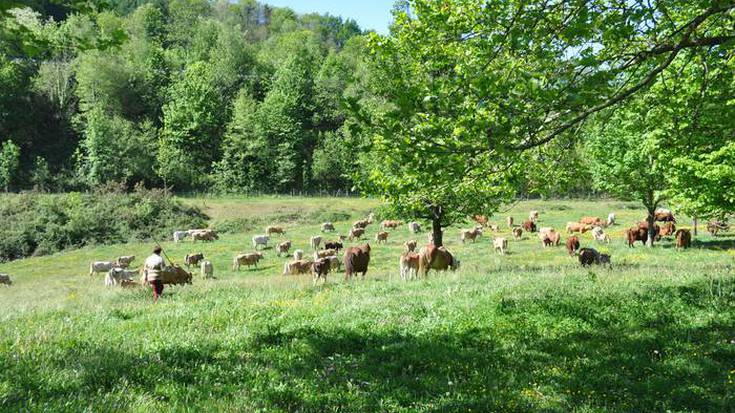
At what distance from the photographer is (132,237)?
5072 cm

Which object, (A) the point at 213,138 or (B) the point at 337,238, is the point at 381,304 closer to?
(B) the point at 337,238

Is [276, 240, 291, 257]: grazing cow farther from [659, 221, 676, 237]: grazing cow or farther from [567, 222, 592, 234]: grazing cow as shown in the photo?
[659, 221, 676, 237]: grazing cow

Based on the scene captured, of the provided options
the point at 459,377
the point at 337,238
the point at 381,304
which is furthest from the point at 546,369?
the point at 337,238

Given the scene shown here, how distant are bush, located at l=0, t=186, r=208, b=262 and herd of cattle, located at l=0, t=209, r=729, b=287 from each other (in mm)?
6632

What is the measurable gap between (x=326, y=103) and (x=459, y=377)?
99214 mm

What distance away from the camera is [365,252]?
22031mm

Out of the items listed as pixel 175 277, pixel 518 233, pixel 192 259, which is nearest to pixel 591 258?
pixel 175 277

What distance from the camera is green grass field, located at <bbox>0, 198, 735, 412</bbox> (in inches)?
258

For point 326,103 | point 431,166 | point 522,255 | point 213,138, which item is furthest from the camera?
point 326,103

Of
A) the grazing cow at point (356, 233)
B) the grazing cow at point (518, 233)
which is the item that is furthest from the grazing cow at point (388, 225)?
the grazing cow at point (518, 233)

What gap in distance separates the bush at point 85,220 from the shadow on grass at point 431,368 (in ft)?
148

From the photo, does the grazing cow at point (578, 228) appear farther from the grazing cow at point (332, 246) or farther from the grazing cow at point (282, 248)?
the grazing cow at point (282, 248)

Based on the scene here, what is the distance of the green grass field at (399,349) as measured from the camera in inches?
258

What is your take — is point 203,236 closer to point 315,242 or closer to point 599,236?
point 315,242
